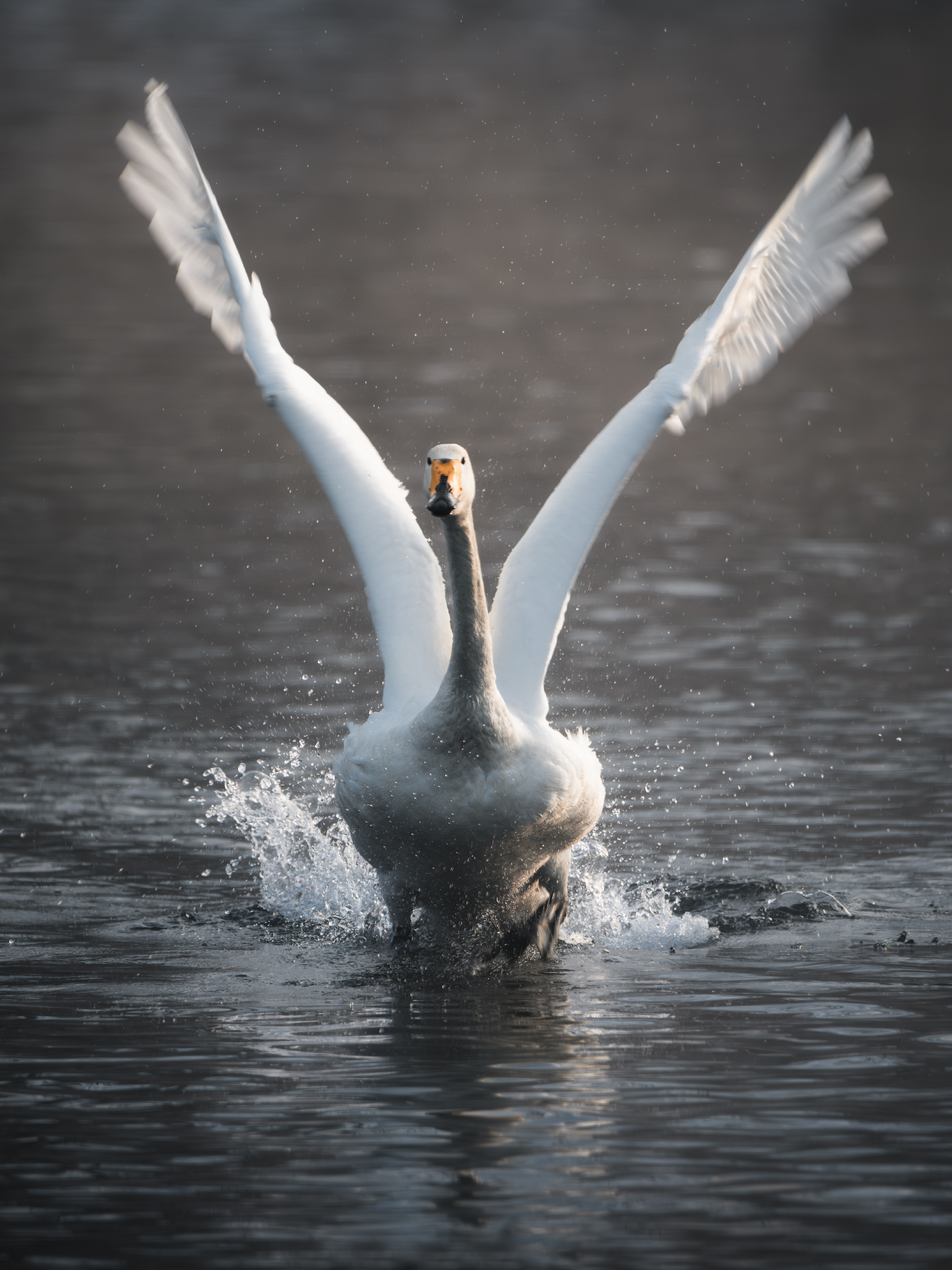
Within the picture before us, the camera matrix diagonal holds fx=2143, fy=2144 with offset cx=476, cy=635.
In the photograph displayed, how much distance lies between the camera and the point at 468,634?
959cm

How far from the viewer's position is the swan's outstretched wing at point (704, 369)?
428 inches

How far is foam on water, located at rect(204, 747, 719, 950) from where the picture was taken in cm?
1092

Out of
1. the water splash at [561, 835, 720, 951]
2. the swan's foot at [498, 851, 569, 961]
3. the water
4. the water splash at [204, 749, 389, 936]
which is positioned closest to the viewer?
the water

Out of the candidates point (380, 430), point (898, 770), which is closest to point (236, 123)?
point (380, 430)

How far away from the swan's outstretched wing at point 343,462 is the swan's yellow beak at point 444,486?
1.52m

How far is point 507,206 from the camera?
3784 cm

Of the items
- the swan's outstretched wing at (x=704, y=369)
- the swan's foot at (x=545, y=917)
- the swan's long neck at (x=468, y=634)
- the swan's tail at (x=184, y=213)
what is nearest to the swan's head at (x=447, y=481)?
the swan's long neck at (x=468, y=634)

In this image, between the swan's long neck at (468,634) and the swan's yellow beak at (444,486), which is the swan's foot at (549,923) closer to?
the swan's long neck at (468,634)

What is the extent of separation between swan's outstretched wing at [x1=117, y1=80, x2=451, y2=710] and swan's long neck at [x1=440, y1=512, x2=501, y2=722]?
3.11 ft

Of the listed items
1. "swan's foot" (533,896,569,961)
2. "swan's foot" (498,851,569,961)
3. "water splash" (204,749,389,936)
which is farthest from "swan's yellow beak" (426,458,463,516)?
"water splash" (204,749,389,936)

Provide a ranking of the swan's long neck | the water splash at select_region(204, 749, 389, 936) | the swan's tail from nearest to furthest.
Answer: the swan's long neck → the water splash at select_region(204, 749, 389, 936) → the swan's tail

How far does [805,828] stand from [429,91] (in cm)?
4548

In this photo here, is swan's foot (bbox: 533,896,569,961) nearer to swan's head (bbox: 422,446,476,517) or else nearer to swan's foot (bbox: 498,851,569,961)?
swan's foot (bbox: 498,851,569,961)

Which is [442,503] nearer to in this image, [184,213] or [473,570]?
[473,570]
